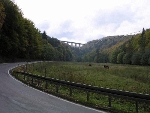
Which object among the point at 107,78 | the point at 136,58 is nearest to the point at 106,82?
the point at 107,78

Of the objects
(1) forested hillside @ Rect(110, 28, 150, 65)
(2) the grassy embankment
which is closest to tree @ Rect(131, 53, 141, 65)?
(1) forested hillside @ Rect(110, 28, 150, 65)

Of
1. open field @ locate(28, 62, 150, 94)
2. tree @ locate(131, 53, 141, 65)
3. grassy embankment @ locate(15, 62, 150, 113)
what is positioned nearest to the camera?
grassy embankment @ locate(15, 62, 150, 113)

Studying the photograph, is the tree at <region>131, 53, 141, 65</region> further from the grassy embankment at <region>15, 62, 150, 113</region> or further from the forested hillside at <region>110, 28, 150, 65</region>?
the grassy embankment at <region>15, 62, 150, 113</region>

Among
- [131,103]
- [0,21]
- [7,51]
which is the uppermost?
[0,21]

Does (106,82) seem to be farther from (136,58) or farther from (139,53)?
(139,53)

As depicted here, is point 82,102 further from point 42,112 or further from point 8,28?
point 8,28

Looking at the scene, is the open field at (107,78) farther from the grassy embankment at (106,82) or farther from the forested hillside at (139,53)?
the forested hillside at (139,53)

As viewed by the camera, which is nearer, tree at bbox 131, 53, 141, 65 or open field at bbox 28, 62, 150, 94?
open field at bbox 28, 62, 150, 94

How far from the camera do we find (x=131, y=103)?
47.3 feet

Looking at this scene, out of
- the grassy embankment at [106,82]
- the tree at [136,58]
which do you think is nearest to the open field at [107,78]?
the grassy embankment at [106,82]

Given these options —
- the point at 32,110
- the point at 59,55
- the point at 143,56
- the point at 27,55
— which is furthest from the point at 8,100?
the point at 59,55

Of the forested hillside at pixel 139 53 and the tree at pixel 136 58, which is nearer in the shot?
the forested hillside at pixel 139 53

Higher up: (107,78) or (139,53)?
(139,53)

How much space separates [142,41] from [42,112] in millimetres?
112410
